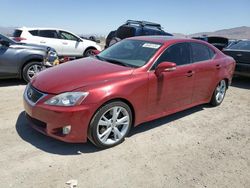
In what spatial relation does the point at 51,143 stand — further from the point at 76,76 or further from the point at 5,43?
the point at 5,43

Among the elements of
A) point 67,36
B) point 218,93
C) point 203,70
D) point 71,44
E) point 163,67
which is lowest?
point 218,93

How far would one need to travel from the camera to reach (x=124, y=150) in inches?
156

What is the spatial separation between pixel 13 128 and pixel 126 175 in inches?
86.2

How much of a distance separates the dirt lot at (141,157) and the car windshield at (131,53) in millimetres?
1185

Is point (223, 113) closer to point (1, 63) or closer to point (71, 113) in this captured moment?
point (71, 113)

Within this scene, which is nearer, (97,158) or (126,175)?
(126,175)

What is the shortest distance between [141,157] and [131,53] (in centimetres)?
190

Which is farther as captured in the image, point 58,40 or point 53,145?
point 58,40

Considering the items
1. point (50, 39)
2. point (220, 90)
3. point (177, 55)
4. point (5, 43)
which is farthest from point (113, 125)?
point (50, 39)

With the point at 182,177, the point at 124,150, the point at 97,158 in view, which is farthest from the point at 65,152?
the point at 182,177

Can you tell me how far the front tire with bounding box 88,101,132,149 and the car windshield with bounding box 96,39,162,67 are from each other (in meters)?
0.84

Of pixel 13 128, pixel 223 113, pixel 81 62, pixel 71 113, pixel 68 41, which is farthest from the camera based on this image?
pixel 68 41

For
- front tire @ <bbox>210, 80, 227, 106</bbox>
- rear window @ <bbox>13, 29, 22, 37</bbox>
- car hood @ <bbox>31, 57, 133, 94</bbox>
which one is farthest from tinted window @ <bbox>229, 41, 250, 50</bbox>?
rear window @ <bbox>13, 29, 22, 37</bbox>

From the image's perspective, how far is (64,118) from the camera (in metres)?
3.54
